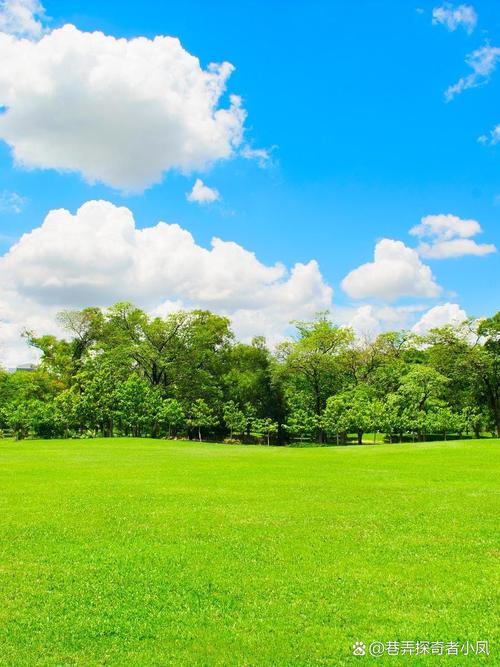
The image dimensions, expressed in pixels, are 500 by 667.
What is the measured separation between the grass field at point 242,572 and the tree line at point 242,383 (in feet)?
107

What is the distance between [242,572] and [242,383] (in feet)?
151

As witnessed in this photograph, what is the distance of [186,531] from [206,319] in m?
47.4

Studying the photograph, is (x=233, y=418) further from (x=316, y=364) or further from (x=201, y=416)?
(x=316, y=364)

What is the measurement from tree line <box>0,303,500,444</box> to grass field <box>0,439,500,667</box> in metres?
32.6

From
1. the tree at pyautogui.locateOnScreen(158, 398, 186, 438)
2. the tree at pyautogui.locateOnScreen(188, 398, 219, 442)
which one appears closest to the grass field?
the tree at pyautogui.locateOnScreen(158, 398, 186, 438)

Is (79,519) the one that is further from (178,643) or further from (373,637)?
(373,637)

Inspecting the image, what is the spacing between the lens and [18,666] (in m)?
5.66

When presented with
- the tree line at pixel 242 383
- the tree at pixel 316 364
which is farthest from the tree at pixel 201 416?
the tree at pixel 316 364

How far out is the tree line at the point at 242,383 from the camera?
48.3m

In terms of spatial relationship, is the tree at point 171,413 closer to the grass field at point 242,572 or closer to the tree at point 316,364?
the tree at point 316,364

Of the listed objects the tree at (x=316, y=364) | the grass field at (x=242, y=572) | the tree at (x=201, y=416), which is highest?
the tree at (x=316, y=364)

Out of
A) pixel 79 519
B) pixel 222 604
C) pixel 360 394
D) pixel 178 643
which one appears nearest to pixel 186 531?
pixel 79 519

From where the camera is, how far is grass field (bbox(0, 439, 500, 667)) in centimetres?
614

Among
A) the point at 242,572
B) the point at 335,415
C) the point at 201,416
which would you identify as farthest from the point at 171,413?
the point at 242,572
